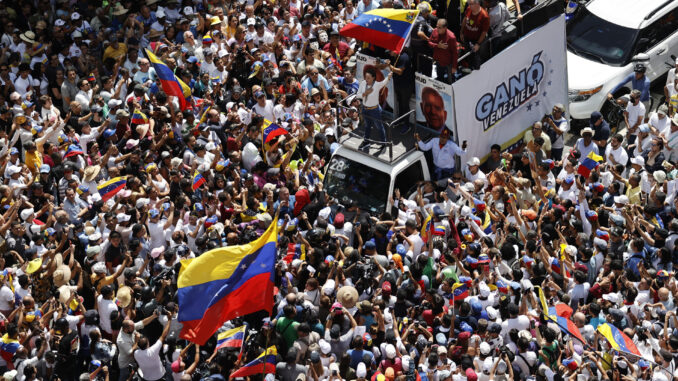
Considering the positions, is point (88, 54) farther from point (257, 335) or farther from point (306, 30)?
point (257, 335)

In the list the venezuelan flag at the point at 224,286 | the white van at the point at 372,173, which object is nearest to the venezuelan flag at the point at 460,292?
the white van at the point at 372,173

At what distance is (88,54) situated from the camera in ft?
61.3

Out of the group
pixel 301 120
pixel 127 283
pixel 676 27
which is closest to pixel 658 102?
pixel 676 27

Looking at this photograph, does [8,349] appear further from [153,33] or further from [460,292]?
[153,33]

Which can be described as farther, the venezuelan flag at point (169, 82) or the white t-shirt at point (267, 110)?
the white t-shirt at point (267, 110)

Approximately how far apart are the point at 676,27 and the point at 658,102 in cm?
143

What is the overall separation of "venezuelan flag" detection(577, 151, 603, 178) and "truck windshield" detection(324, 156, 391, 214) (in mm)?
3209

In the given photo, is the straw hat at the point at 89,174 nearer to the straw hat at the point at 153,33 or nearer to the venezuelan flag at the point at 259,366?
the venezuelan flag at the point at 259,366

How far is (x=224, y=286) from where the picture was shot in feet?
40.2

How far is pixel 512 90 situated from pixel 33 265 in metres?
7.92

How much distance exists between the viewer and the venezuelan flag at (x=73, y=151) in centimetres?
1591

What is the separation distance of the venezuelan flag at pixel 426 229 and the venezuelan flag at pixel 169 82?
4.96 m

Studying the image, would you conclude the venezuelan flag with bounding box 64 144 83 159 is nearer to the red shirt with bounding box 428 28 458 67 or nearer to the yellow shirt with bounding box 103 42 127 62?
the yellow shirt with bounding box 103 42 127 62

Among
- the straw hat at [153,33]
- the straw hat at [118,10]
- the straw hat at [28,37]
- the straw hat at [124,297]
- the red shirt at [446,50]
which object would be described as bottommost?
the straw hat at [124,297]
